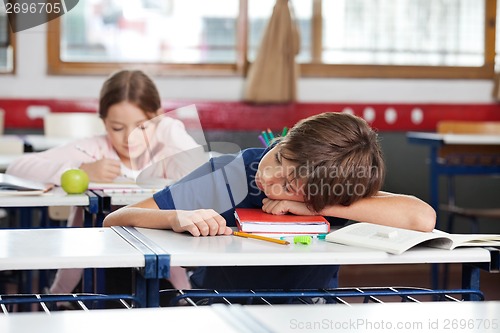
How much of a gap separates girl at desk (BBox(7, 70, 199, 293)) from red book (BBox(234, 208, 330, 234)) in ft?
2.49

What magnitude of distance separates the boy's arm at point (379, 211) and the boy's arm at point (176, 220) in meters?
0.20

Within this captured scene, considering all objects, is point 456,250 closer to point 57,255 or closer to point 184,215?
point 184,215

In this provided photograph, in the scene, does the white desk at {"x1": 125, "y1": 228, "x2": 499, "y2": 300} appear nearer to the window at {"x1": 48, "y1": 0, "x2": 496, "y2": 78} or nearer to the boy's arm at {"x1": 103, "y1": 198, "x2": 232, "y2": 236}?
the boy's arm at {"x1": 103, "y1": 198, "x2": 232, "y2": 236}

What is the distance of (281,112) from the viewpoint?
523 centimetres

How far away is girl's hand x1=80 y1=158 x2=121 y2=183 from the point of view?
2.80 m

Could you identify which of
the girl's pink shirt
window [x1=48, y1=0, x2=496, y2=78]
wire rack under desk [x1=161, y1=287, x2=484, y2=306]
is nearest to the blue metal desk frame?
window [x1=48, y1=0, x2=496, y2=78]

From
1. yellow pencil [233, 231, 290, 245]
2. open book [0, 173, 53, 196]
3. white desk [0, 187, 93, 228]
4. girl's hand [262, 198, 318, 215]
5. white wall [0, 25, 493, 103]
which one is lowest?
white desk [0, 187, 93, 228]

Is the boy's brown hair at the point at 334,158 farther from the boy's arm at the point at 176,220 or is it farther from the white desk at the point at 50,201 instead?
the white desk at the point at 50,201

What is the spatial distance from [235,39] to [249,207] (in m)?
3.22

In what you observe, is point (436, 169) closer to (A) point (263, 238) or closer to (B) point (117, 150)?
(B) point (117, 150)

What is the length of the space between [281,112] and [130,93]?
232cm

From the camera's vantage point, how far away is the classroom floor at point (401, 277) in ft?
15.0

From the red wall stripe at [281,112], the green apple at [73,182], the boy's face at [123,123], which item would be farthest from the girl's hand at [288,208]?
the red wall stripe at [281,112]

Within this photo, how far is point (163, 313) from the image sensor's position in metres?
1.12
